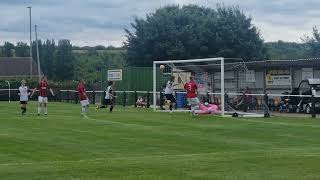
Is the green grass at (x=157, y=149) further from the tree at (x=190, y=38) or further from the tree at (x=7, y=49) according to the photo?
the tree at (x=7, y=49)

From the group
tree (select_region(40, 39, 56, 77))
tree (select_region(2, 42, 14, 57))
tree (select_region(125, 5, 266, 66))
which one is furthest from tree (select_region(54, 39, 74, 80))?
tree (select_region(125, 5, 266, 66))

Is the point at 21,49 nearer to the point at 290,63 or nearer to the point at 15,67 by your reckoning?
the point at 15,67

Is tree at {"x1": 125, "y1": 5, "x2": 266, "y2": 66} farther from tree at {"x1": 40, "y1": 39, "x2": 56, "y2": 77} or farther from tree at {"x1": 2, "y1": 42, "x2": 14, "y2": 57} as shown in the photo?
tree at {"x1": 2, "y1": 42, "x2": 14, "y2": 57}

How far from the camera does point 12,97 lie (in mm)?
66000

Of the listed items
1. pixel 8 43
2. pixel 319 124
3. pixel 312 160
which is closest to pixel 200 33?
pixel 319 124

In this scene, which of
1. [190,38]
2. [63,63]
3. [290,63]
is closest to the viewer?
[290,63]

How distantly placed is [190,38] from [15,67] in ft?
188

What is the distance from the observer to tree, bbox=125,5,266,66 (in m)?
68.6

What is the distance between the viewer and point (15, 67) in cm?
11919

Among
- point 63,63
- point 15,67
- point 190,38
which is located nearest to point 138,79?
point 190,38

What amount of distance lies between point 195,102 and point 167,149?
1527cm

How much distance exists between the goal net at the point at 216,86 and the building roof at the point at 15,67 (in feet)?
239

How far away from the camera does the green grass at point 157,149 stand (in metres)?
13.1

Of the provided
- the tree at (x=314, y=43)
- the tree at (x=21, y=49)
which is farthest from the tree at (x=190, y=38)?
the tree at (x=21, y=49)
